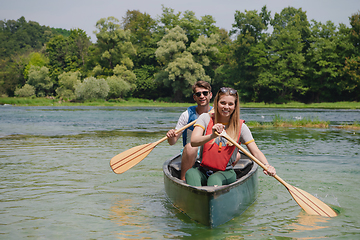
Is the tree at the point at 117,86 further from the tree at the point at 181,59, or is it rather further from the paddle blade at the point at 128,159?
the paddle blade at the point at 128,159

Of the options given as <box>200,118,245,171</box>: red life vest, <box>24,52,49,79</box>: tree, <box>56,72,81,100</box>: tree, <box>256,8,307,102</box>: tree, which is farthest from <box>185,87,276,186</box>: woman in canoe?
<box>24,52,49,79</box>: tree

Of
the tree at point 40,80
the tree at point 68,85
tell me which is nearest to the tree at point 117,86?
the tree at point 68,85

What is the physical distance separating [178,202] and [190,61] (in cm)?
3444

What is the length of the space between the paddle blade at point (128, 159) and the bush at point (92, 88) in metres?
32.1

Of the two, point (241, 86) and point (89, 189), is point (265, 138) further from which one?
point (241, 86)

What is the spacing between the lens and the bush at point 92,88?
36.5 meters

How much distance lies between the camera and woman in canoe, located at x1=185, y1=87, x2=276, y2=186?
11.5ft

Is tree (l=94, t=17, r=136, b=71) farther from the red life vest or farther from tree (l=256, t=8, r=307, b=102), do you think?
the red life vest

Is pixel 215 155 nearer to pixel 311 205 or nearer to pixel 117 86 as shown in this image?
pixel 311 205

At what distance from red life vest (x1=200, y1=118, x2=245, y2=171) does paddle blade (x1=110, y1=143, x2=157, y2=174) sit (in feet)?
5.72

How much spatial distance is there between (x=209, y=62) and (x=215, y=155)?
3864 cm

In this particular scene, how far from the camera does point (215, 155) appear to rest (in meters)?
3.69

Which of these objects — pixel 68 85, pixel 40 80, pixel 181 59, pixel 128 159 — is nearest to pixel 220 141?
pixel 128 159

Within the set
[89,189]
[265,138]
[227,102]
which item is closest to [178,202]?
[227,102]
